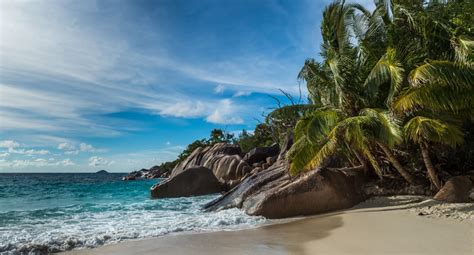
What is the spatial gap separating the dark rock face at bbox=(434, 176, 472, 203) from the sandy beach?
0.52 metres

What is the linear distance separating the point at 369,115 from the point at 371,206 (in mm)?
2677

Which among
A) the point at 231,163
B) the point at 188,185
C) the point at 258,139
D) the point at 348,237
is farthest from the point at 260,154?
the point at 348,237

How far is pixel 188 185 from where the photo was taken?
21.5 meters

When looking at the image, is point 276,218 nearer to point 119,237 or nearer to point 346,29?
point 119,237

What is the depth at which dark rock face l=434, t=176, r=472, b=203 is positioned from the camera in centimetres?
974

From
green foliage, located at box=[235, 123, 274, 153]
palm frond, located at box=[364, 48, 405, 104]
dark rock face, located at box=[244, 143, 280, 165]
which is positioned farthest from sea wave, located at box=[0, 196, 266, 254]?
green foliage, located at box=[235, 123, 274, 153]

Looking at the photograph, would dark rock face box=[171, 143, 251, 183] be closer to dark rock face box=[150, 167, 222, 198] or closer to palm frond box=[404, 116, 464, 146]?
dark rock face box=[150, 167, 222, 198]

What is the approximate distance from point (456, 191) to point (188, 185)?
14.6m

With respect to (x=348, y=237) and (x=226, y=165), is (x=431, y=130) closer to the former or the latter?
(x=348, y=237)

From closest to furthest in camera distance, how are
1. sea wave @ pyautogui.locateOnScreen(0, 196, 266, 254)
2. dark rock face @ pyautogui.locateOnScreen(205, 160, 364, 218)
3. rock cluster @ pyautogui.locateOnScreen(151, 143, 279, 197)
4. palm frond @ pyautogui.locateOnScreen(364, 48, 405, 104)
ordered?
sea wave @ pyautogui.locateOnScreen(0, 196, 266, 254), palm frond @ pyautogui.locateOnScreen(364, 48, 405, 104), dark rock face @ pyautogui.locateOnScreen(205, 160, 364, 218), rock cluster @ pyautogui.locateOnScreen(151, 143, 279, 197)

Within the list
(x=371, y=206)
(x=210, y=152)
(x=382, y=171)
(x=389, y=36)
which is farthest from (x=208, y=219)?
(x=210, y=152)

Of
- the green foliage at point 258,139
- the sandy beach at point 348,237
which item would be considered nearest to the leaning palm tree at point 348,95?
the sandy beach at point 348,237

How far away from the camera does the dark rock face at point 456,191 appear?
9742mm

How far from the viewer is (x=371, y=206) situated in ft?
35.3
